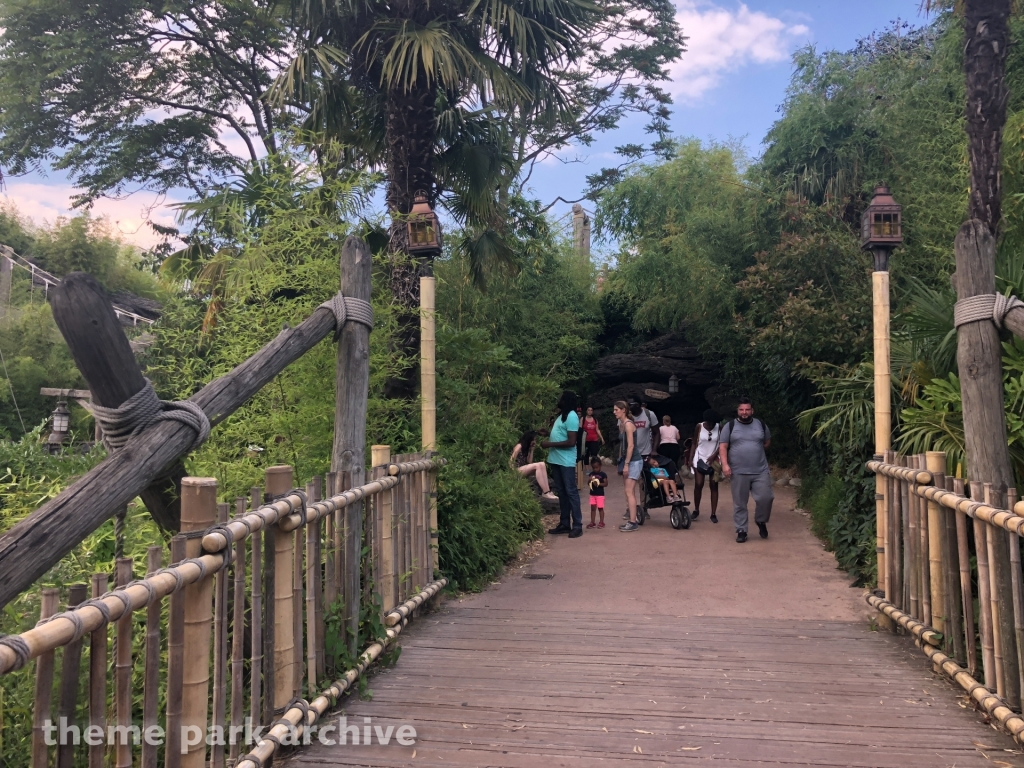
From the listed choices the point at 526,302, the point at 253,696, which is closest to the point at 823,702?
the point at 253,696

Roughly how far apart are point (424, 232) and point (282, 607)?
3661 mm

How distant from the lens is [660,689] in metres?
3.94

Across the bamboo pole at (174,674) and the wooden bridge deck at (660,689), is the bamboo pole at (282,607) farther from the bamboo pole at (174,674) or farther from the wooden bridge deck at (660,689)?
the bamboo pole at (174,674)

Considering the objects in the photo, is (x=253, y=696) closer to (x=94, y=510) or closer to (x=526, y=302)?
(x=94, y=510)

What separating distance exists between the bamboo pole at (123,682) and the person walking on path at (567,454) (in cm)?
671

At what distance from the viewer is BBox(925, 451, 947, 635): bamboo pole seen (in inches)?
166

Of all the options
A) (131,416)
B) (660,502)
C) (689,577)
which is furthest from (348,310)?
(660,502)

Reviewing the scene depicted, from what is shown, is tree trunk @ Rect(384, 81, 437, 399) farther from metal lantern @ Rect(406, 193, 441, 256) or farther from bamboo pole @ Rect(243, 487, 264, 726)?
bamboo pole @ Rect(243, 487, 264, 726)

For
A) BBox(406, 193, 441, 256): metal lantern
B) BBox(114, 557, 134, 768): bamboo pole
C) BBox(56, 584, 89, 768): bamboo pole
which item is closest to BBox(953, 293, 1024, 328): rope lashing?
BBox(406, 193, 441, 256): metal lantern

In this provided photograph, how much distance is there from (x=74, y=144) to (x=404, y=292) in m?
12.9

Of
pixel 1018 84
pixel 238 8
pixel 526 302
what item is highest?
pixel 238 8

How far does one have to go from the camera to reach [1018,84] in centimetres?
960

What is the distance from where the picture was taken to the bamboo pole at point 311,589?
3.51m

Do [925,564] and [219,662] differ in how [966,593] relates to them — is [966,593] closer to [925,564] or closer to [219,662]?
[925,564]
